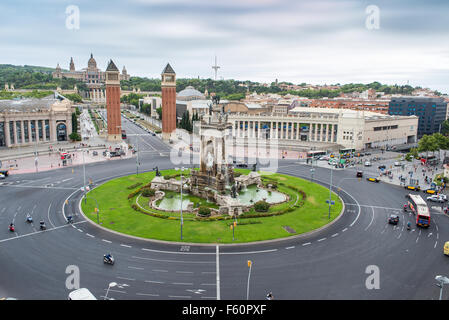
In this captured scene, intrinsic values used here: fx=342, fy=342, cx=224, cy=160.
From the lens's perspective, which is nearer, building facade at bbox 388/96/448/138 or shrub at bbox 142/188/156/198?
shrub at bbox 142/188/156/198

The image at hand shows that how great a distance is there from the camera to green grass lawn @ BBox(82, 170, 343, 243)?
44.8 metres

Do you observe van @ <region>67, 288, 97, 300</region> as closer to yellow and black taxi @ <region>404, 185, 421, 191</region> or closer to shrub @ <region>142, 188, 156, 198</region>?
shrub @ <region>142, 188, 156, 198</region>

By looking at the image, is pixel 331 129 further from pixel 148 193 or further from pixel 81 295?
pixel 81 295

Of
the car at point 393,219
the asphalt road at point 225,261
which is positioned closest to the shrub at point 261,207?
the asphalt road at point 225,261

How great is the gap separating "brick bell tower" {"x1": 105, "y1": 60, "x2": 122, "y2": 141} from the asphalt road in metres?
74.8

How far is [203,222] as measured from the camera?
49688mm

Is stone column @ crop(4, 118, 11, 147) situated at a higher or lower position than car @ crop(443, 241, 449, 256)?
higher

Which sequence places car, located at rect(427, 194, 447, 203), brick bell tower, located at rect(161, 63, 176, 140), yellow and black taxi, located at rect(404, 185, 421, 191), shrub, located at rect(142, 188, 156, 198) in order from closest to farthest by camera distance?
car, located at rect(427, 194, 447, 203) < shrub, located at rect(142, 188, 156, 198) < yellow and black taxi, located at rect(404, 185, 421, 191) < brick bell tower, located at rect(161, 63, 176, 140)

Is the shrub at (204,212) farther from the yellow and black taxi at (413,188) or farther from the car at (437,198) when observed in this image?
the yellow and black taxi at (413,188)

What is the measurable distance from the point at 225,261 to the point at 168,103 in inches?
4269

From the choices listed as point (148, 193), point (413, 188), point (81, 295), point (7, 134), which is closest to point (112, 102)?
point (7, 134)

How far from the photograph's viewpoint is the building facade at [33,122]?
10544 cm

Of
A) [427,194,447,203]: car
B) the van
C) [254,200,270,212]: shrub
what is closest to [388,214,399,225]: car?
[427,194,447,203]: car

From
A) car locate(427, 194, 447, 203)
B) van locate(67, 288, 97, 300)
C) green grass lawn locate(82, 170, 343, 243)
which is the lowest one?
green grass lawn locate(82, 170, 343, 243)
